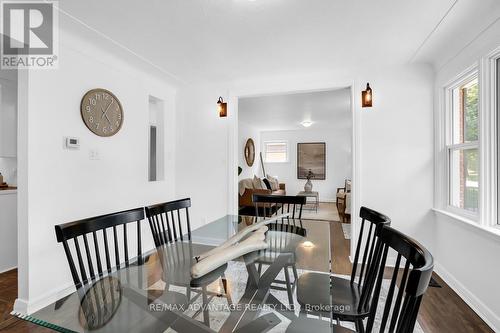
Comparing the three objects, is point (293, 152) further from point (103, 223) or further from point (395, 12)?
point (103, 223)

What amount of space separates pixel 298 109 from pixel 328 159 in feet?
11.0

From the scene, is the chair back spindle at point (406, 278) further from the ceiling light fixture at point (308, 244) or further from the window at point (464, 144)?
the window at point (464, 144)

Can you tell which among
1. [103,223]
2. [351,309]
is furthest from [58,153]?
[351,309]

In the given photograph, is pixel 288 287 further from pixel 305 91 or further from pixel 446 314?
pixel 305 91

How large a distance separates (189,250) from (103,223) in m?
0.63

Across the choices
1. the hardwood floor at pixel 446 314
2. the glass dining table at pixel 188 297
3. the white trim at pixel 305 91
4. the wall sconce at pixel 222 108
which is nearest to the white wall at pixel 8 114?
the wall sconce at pixel 222 108

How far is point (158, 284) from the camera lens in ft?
4.44

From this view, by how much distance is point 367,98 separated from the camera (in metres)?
2.90

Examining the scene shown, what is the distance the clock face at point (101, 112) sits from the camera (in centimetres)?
249

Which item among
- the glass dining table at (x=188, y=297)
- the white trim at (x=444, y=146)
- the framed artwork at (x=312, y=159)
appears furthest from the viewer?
the framed artwork at (x=312, y=159)

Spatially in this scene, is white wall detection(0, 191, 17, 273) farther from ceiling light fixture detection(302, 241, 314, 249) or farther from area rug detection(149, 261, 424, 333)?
ceiling light fixture detection(302, 241, 314, 249)

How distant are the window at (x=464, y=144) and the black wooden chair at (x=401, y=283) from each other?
169 cm

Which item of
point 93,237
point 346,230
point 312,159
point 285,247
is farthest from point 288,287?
point 312,159

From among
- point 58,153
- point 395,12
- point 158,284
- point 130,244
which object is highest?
point 395,12
